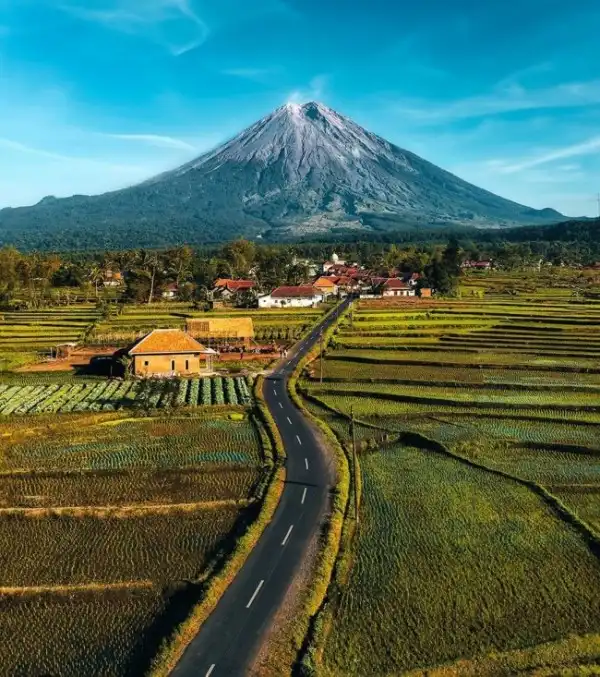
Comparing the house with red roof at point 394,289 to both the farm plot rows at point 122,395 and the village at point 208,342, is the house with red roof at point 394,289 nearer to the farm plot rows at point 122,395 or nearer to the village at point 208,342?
the village at point 208,342

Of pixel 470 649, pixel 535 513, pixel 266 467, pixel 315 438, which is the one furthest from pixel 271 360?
pixel 470 649

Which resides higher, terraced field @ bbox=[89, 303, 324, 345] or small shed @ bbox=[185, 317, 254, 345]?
small shed @ bbox=[185, 317, 254, 345]

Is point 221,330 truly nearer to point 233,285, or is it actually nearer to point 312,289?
point 312,289

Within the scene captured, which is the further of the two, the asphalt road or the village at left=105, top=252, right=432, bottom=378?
the village at left=105, top=252, right=432, bottom=378

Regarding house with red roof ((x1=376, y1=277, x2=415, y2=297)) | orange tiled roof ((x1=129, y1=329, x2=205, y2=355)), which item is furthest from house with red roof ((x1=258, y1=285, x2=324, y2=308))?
orange tiled roof ((x1=129, y1=329, x2=205, y2=355))

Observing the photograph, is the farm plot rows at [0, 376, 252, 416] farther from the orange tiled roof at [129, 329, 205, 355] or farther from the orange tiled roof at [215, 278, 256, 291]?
the orange tiled roof at [215, 278, 256, 291]

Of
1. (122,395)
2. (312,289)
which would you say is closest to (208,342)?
(122,395)

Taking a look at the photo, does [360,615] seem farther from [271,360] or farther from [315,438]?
[271,360]
